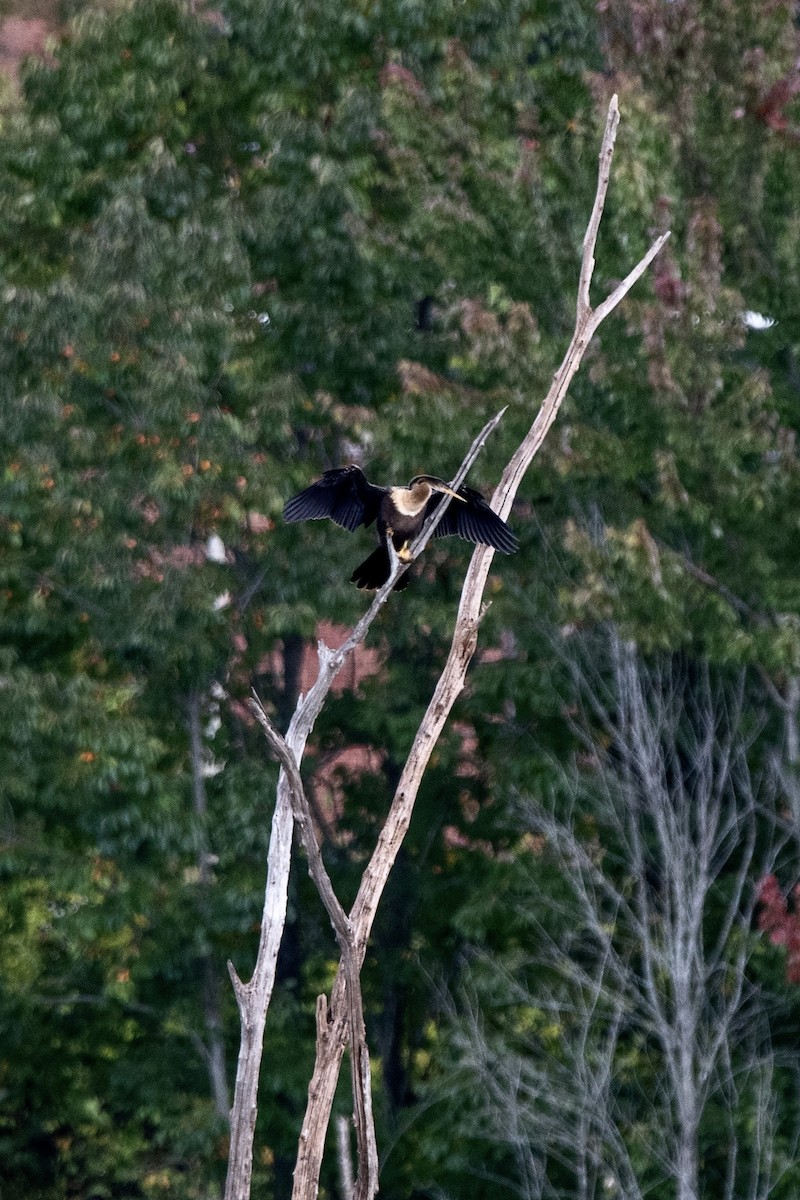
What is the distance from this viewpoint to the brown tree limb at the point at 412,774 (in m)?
2.77

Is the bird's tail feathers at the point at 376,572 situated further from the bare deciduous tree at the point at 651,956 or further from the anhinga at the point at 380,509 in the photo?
the bare deciduous tree at the point at 651,956

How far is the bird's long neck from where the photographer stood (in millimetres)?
4828

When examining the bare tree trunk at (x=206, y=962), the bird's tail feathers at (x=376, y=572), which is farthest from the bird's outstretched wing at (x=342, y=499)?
the bare tree trunk at (x=206, y=962)

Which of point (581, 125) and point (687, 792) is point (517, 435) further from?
point (687, 792)

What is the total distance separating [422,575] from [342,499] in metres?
7.63

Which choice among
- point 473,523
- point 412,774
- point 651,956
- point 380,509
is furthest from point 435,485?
point 651,956

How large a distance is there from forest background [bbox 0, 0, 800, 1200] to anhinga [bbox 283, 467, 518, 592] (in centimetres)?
408

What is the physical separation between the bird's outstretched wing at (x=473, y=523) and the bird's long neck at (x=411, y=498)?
0.13 ft

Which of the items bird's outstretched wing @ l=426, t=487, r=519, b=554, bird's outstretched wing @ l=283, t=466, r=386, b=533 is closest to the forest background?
bird's outstretched wing @ l=283, t=466, r=386, b=533

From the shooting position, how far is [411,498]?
4898 millimetres

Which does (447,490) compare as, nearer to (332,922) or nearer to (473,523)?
(473,523)

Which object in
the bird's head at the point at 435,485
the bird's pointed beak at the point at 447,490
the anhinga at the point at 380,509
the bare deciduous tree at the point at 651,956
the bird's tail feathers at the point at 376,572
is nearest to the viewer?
the bird's pointed beak at the point at 447,490

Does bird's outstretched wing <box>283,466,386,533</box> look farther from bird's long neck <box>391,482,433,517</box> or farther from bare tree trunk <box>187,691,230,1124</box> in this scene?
bare tree trunk <box>187,691,230,1124</box>

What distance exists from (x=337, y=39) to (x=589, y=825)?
5643 mm
